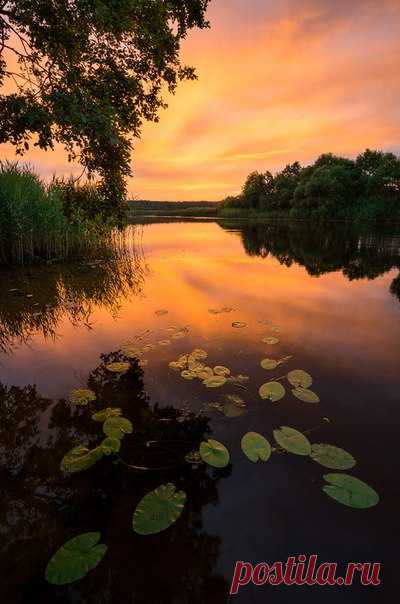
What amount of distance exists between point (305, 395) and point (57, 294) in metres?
8.60

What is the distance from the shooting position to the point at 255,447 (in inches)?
125

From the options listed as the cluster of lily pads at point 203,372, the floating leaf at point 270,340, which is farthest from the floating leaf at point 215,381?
the floating leaf at point 270,340

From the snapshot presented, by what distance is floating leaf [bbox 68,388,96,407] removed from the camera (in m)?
4.06

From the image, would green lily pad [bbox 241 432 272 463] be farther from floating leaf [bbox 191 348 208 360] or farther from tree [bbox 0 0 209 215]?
tree [bbox 0 0 209 215]

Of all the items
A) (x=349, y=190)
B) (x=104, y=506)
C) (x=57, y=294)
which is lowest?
(x=104, y=506)

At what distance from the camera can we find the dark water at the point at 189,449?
209cm

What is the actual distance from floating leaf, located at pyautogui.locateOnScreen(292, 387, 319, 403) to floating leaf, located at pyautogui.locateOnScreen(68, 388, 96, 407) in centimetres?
296

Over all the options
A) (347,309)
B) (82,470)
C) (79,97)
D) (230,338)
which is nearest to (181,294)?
(230,338)

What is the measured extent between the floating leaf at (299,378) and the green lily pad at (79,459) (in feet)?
9.66

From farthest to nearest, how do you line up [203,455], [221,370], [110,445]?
[221,370] < [110,445] < [203,455]

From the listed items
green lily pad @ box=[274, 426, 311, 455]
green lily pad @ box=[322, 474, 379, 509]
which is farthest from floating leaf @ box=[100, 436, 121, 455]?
green lily pad @ box=[322, 474, 379, 509]

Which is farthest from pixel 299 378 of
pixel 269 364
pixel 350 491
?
pixel 350 491

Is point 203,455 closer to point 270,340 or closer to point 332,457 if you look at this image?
point 332,457

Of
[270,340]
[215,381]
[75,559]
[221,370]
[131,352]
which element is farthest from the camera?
[270,340]
